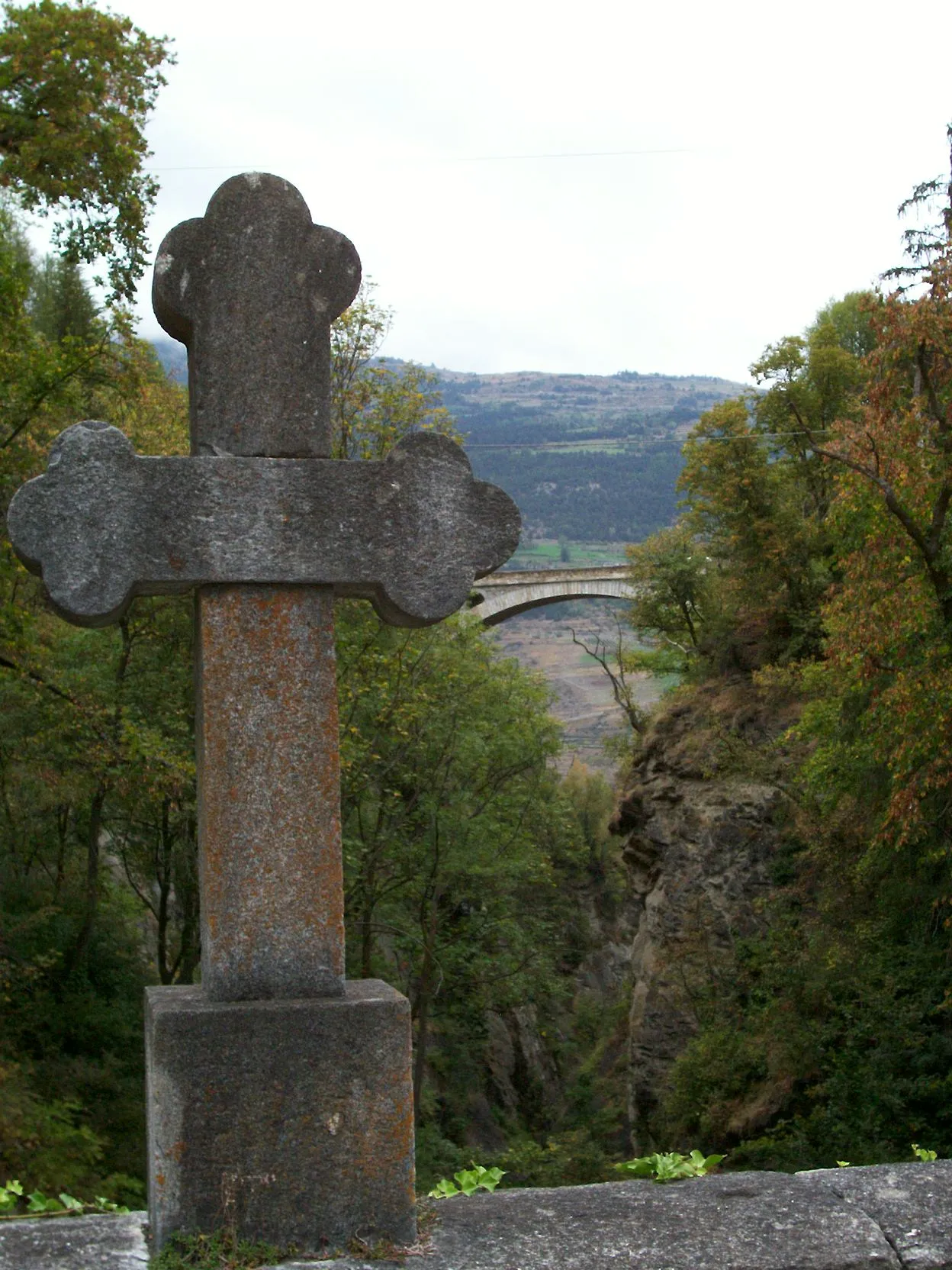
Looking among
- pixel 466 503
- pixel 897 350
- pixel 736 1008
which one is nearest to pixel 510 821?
pixel 736 1008

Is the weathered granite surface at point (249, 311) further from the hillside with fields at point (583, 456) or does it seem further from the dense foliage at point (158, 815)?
the hillside with fields at point (583, 456)

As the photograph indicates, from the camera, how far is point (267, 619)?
3803mm

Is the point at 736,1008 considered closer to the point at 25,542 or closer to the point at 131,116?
the point at 131,116

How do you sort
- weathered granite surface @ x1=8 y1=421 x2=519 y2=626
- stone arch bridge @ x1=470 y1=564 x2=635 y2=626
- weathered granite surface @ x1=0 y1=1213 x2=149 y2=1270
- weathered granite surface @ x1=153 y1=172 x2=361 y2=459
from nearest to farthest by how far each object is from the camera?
weathered granite surface @ x1=0 y1=1213 x2=149 y2=1270 < weathered granite surface @ x1=8 y1=421 x2=519 y2=626 < weathered granite surface @ x1=153 y1=172 x2=361 y2=459 < stone arch bridge @ x1=470 y1=564 x2=635 y2=626

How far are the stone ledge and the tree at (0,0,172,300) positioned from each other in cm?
1252

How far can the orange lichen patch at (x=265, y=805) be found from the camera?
3.69m

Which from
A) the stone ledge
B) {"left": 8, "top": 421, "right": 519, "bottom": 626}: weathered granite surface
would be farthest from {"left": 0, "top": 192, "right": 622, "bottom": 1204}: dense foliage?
{"left": 8, "top": 421, "right": 519, "bottom": 626}: weathered granite surface

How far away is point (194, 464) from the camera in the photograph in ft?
12.2

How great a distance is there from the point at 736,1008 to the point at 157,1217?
1869 cm

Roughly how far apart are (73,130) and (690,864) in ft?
50.7

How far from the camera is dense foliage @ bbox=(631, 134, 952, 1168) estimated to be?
14.6 m

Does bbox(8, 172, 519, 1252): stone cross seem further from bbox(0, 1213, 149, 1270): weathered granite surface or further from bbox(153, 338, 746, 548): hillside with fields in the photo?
bbox(153, 338, 746, 548): hillside with fields

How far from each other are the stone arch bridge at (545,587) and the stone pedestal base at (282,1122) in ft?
148

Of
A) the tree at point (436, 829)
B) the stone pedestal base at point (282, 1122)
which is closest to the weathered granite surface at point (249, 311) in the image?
the stone pedestal base at point (282, 1122)
